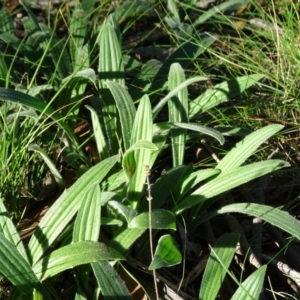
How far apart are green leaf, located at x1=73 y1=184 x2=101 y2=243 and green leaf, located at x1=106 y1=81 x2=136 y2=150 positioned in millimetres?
318

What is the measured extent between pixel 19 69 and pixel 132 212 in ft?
3.58

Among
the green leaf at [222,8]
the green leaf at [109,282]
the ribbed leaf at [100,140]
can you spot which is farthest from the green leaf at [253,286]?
the green leaf at [222,8]

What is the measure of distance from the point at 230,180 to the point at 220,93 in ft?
1.55

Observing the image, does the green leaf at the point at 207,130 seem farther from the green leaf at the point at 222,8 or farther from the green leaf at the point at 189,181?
the green leaf at the point at 222,8

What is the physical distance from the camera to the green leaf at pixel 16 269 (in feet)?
5.32

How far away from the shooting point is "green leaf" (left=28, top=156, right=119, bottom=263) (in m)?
1.77

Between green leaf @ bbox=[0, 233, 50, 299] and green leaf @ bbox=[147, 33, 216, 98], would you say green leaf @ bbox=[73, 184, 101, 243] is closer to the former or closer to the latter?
green leaf @ bbox=[0, 233, 50, 299]

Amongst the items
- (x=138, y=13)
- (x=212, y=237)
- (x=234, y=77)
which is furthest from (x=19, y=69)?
(x=212, y=237)

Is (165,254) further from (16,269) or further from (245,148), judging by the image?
(245,148)

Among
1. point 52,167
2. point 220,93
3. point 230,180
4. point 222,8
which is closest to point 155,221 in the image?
point 230,180

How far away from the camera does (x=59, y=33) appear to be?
113 inches

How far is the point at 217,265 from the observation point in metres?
1.78

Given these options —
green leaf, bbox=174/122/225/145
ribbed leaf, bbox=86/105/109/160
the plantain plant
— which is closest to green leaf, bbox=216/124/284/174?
the plantain plant

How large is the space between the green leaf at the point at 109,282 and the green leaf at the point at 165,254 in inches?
4.5
